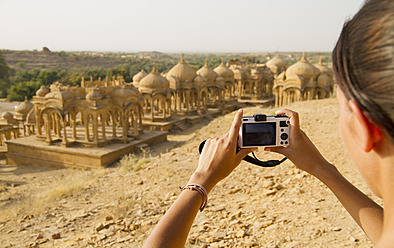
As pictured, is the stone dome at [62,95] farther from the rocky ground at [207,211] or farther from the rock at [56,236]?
the rock at [56,236]

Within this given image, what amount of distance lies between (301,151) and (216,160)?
18.5 inches

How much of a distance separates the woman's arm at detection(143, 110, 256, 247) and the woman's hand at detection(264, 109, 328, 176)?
0.23 m

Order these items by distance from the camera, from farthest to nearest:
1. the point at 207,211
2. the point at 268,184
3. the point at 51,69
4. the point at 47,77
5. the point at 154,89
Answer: the point at 51,69 < the point at 47,77 < the point at 154,89 < the point at 268,184 < the point at 207,211

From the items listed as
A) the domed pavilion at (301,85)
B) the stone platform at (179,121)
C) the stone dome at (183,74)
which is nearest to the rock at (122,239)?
the stone platform at (179,121)

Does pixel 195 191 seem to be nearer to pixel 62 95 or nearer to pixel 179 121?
pixel 62 95

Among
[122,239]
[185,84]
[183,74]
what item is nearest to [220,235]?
[122,239]

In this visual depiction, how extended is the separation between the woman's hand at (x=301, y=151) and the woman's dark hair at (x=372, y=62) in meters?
0.65

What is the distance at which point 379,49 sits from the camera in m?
0.81

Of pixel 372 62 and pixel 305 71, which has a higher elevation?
pixel 372 62

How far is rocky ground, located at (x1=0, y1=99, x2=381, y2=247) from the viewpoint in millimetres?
3557

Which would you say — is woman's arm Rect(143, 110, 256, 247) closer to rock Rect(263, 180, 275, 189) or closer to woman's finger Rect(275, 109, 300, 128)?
woman's finger Rect(275, 109, 300, 128)

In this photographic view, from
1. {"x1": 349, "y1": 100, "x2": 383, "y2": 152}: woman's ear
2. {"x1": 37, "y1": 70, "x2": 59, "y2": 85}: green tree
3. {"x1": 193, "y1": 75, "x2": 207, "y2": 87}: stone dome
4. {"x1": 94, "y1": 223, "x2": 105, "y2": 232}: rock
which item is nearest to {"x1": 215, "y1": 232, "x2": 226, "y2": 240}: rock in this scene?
{"x1": 94, "y1": 223, "x2": 105, "y2": 232}: rock

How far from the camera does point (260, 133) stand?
159 cm

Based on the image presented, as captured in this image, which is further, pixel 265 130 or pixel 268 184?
pixel 268 184
